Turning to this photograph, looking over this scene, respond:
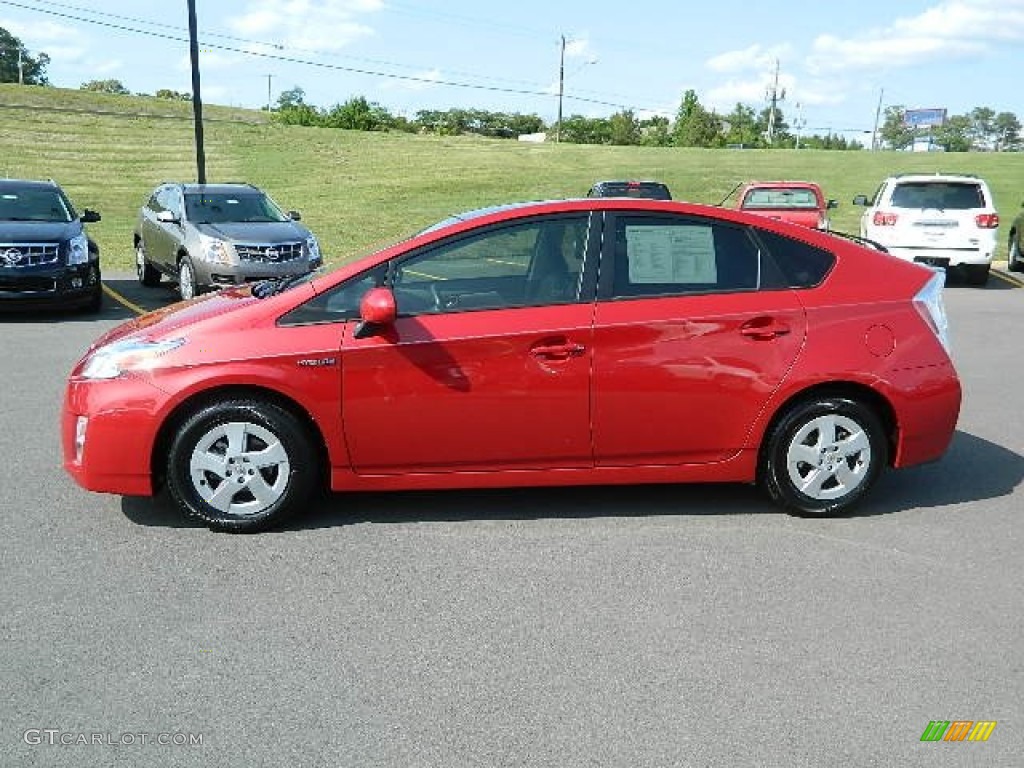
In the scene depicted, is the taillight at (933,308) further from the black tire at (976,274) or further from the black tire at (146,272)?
the black tire at (146,272)

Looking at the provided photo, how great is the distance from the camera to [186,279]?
44.5 ft

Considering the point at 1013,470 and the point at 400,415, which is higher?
the point at 400,415

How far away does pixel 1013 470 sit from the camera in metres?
6.22

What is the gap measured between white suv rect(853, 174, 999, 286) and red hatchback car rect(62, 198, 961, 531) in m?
11.6

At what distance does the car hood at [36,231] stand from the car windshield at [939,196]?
38.7ft

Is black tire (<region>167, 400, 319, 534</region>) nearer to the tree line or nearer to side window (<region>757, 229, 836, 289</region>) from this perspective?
side window (<region>757, 229, 836, 289</region>)

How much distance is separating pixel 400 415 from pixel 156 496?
145 centimetres

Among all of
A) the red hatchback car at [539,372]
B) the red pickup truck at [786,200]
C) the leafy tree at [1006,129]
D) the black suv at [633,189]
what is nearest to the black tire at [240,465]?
the red hatchback car at [539,372]

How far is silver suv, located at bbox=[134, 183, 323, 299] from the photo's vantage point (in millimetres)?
13133

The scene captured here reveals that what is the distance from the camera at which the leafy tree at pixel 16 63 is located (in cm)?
12375

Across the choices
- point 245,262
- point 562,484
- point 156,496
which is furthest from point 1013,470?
point 245,262

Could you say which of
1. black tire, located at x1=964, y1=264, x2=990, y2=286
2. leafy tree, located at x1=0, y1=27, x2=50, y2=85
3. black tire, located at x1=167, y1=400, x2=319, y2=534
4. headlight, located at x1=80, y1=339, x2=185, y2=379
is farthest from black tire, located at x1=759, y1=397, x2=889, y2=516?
leafy tree, located at x1=0, y1=27, x2=50, y2=85

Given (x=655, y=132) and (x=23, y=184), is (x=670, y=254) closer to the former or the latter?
(x=23, y=184)

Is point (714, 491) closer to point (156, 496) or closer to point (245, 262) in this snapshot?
point (156, 496)
